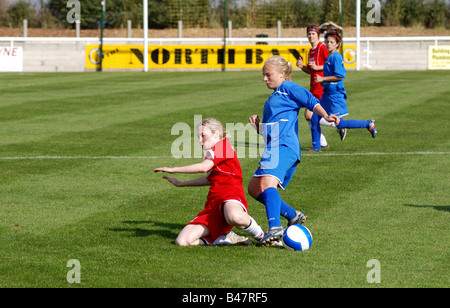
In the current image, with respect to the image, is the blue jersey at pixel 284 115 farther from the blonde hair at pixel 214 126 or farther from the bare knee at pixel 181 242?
the bare knee at pixel 181 242

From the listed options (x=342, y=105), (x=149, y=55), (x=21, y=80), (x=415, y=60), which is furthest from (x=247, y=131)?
(x=415, y=60)

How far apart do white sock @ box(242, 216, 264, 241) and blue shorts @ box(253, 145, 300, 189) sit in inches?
19.9

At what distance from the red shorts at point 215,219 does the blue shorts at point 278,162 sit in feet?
1.27

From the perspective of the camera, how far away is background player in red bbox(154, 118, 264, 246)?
655cm

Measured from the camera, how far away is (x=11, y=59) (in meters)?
33.4

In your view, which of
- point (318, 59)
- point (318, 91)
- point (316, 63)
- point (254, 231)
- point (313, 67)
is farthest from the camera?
point (316, 63)

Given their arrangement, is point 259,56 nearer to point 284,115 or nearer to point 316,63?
point 316,63

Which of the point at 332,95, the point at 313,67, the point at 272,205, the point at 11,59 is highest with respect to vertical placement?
the point at 11,59

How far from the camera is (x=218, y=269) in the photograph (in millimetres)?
5816

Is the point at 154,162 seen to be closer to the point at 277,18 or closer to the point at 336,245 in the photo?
the point at 336,245

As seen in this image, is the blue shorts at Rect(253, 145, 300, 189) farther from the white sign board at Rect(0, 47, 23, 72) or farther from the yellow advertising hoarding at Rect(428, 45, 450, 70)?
the yellow advertising hoarding at Rect(428, 45, 450, 70)

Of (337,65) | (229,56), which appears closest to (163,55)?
(229,56)

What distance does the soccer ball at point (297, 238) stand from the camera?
6.35 meters

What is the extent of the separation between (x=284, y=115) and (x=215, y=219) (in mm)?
1181
